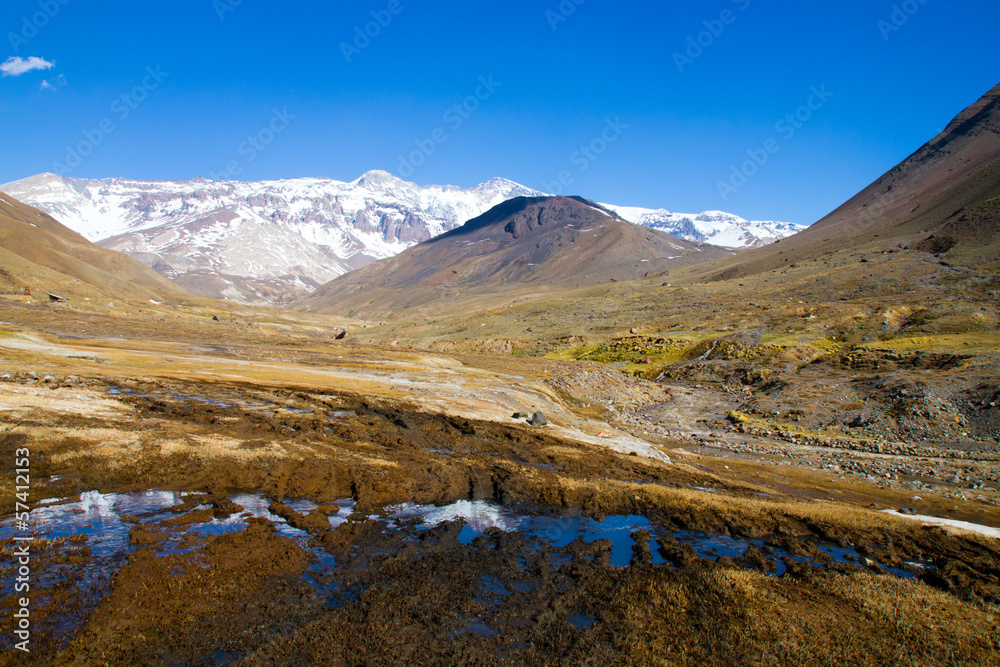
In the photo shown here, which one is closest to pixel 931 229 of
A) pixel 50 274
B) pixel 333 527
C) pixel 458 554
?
pixel 458 554

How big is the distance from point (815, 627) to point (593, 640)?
16.2 ft

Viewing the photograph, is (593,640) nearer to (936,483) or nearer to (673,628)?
(673,628)

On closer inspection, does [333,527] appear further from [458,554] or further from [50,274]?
[50,274]

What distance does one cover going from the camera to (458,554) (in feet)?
48.1

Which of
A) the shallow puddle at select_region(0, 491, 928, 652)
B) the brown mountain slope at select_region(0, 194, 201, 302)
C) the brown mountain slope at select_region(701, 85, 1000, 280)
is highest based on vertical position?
the brown mountain slope at select_region(701, 85, 1000, 280)

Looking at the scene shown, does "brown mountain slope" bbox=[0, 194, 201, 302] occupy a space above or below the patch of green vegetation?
above

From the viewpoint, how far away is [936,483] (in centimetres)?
2647

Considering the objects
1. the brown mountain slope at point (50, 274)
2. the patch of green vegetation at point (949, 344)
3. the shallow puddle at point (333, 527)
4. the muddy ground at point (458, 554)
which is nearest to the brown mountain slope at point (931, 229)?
the patch of green vegetation at point (949, 344)

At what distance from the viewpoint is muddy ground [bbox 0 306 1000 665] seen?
34.7 feet

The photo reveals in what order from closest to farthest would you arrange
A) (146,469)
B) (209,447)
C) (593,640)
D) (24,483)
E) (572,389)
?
(593,640), (24,483), (146,469), (209,447), (572,389)

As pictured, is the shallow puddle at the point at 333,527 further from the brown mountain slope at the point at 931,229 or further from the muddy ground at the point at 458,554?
the brown mountain slope at the point at 931,229

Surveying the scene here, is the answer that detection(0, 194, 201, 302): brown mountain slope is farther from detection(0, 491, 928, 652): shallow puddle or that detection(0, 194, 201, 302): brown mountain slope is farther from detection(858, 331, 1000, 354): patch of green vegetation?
detection(858, 331, 1000, 354): patch of green vegetation

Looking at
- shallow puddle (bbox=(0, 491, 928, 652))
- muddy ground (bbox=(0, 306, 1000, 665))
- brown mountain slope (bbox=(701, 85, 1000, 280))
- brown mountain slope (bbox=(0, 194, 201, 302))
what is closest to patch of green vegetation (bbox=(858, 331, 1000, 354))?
muddy ground (bbox=(0, 306, 1000, 665))

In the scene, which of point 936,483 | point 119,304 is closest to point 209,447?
point 936,483
